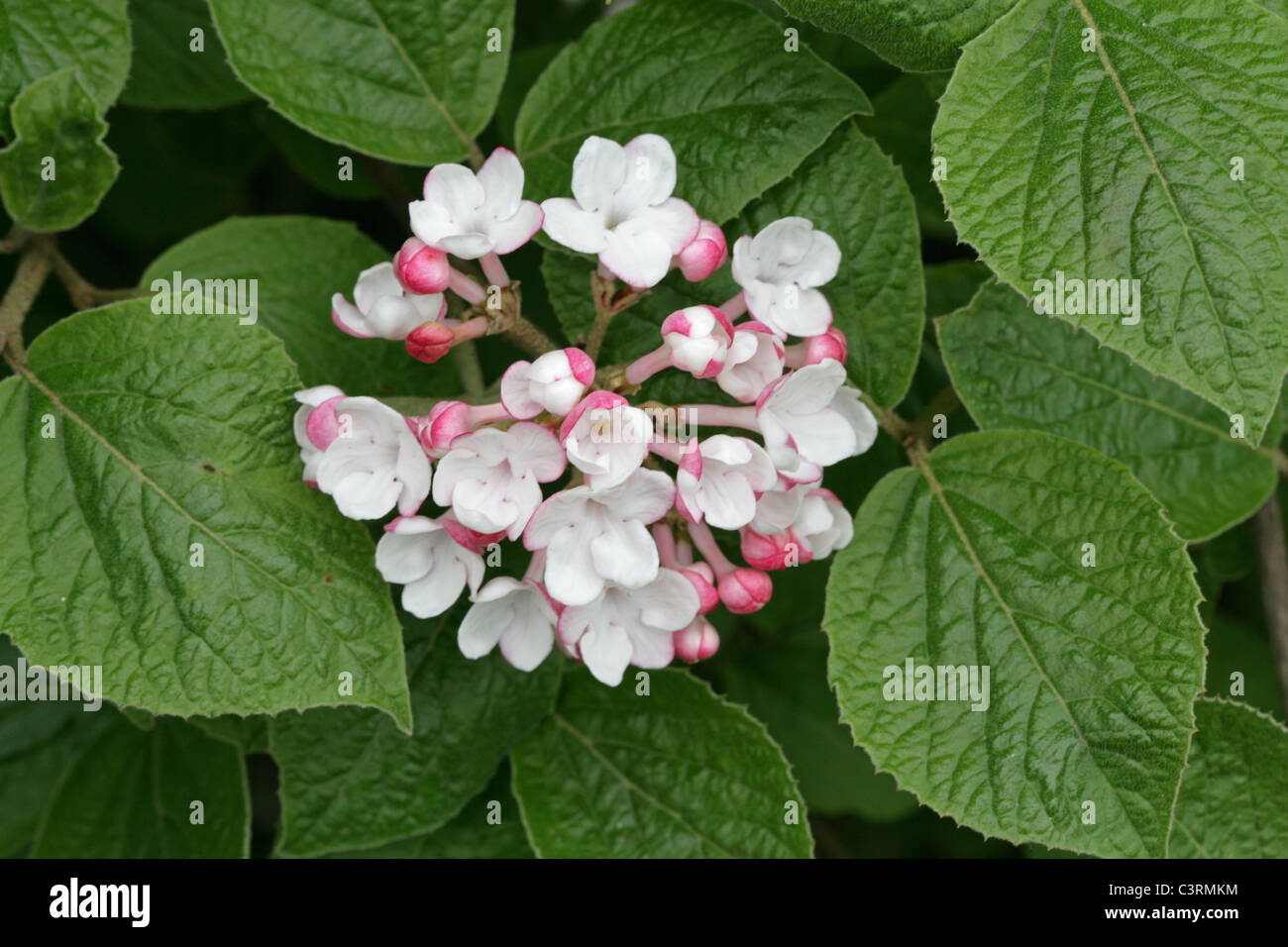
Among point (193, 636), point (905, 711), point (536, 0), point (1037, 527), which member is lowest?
point (905, 711)

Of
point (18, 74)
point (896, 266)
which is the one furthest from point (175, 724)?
point (896, 266)

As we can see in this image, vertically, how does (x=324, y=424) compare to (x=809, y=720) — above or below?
above

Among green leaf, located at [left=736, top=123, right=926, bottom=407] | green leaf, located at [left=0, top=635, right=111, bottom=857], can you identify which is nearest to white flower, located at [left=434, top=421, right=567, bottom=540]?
green leaf, located at [left=736, top=123, right=926, bottom=407]

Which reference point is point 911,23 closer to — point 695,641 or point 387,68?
point 387,68

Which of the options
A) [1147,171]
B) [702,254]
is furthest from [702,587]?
[1147,171]

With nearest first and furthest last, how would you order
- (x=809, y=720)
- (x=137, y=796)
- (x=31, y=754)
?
(x=137, y=796) → (x=31, y=754) → (x=809, y=720)

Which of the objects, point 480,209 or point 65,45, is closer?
point 480,209

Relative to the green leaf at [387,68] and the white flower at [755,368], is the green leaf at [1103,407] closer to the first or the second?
the white flower at [755,368]

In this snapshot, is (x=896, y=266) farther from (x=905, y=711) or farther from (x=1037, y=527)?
(x=905, y=711)
